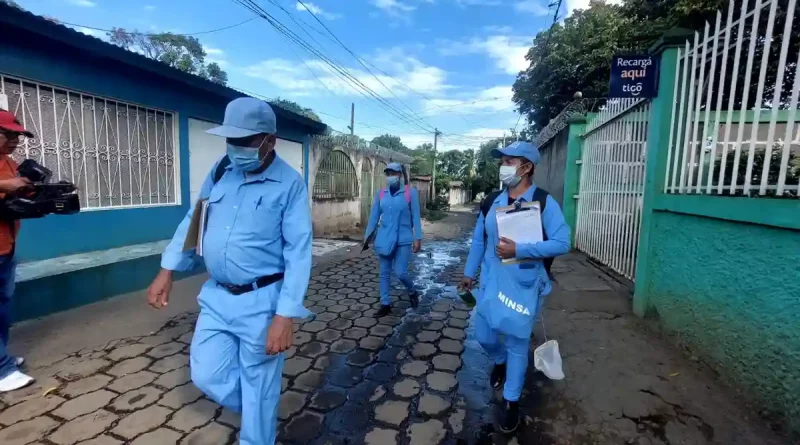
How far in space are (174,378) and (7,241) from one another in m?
1.33

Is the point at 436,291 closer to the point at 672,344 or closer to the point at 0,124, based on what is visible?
the point at 672,344

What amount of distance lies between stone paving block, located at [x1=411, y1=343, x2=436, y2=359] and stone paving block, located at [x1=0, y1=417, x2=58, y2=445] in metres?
2.28

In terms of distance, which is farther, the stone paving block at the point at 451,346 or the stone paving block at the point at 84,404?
the stone paving block at the point at 451,346

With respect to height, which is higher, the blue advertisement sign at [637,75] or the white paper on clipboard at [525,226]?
the blue advertisement sign at [637,75]

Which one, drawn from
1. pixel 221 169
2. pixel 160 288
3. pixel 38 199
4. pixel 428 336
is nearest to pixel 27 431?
pixel 160 288

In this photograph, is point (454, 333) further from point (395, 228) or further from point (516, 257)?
point (516, 257)

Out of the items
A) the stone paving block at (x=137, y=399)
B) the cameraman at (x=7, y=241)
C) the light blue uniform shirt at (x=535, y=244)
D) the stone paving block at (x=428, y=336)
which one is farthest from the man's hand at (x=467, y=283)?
the cameraman at (x=7, y=241)

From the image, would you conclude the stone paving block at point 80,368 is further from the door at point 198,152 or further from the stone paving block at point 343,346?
the door at point 198,152

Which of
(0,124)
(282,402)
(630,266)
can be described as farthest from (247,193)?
(630,266)

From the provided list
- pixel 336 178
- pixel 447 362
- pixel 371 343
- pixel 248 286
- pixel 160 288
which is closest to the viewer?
pixel 248 286

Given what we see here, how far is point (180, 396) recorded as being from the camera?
2.49m

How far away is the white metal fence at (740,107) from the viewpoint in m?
2.36

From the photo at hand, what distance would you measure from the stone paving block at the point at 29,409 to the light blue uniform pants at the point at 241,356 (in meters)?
1.31

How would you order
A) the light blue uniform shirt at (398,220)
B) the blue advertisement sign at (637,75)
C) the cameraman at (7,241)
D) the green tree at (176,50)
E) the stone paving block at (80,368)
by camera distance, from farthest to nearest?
1. the green tree at (176,50)
2. the light blue uniform shirt at (398,220)
3. the blue advertisement sign at (637,75)
4. the stone paving block at (80,368)
5. the cameraman at (7,241)
